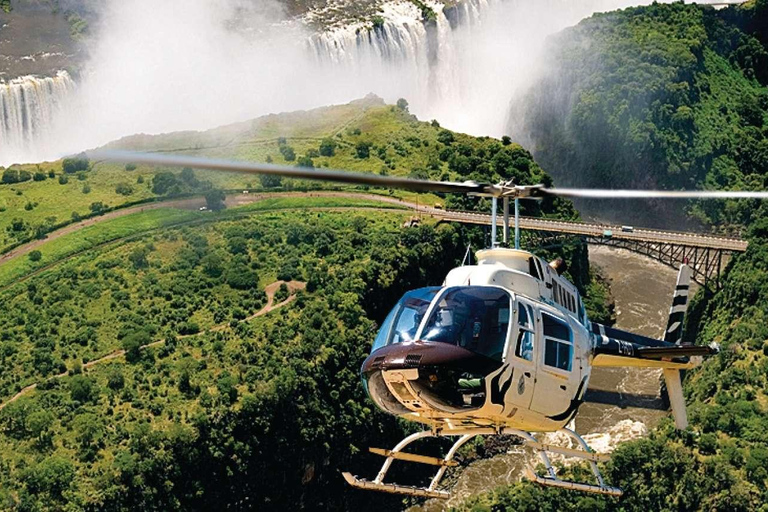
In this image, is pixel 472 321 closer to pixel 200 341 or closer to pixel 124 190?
pixel 200 341

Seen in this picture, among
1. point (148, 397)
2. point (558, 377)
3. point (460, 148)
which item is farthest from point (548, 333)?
point (460, 148)

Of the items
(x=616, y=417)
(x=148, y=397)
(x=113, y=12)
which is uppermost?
(x=113, y=12)

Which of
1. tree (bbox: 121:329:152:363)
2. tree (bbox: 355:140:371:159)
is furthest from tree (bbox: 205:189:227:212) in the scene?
tree (bbox: 121:329:152:363)

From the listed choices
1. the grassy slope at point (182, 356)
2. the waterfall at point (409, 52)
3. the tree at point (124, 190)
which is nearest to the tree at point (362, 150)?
the grassy slope at point (182, 356)

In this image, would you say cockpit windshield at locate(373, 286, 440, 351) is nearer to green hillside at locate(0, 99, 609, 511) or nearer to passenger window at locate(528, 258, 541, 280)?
passenger window at locate(528, 258, 541, 280)

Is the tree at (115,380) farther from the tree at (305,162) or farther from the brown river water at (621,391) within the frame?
the tree at (305,162)

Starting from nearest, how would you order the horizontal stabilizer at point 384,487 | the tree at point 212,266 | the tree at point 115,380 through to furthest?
the horizontal stabilizer at point 384,487
the tree at point 115,380
the tree at point 212,266

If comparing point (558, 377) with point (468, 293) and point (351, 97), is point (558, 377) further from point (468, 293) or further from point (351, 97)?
point (351, 97)
